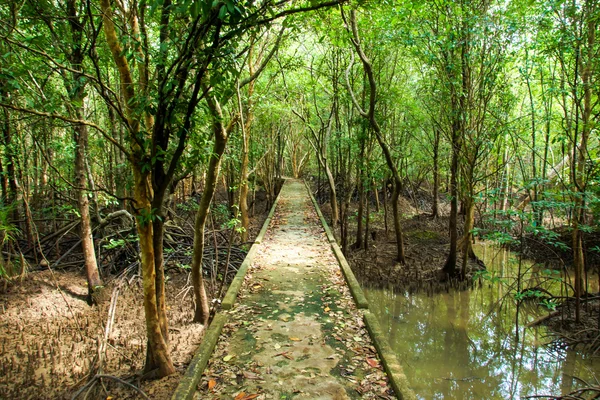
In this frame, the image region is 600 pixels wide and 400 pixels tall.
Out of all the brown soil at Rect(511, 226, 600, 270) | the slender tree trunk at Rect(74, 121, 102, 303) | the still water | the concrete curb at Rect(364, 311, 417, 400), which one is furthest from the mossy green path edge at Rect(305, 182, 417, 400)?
the brown soil at Rect(511, 226, 600, 270)

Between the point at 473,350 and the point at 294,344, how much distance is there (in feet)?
14.8

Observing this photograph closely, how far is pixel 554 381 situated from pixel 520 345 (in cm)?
110

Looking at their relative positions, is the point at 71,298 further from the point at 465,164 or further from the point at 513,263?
the point at 513,263

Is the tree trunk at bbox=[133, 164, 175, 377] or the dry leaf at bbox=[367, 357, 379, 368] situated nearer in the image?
the tree trunk at bbox=[133, 164, 175, 377]

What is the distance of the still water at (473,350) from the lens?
6.16 meters

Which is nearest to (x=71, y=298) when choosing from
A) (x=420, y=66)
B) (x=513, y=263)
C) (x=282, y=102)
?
(x=282, y=102)

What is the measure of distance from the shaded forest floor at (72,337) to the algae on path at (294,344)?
986 mm

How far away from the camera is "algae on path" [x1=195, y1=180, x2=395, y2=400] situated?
3.89 meters

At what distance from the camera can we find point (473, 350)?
24.0 ft

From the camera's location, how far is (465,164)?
9.70 meters

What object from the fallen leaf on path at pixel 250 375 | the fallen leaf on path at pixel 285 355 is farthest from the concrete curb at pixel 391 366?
the fallen leaf on path at pixel 250 375

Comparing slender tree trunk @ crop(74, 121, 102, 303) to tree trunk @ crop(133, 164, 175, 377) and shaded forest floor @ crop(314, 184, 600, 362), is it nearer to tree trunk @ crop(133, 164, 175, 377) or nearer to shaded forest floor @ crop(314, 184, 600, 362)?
tree trunk @ crop(133, 164, 175, 377)

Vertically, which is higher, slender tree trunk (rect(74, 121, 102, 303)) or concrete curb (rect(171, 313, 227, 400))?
slender tree trunk (rect(74, 121, 102, 303))

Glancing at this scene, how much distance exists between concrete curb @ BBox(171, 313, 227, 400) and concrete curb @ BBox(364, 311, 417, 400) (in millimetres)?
2107
